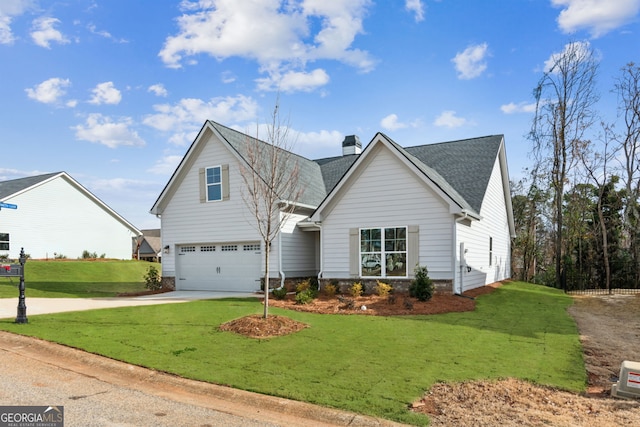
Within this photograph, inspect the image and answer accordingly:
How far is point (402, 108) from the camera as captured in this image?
46.1 feet

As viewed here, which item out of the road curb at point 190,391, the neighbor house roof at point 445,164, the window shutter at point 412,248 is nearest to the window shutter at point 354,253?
the window shutter at point 412,248

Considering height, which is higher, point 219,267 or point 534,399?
point 219,267

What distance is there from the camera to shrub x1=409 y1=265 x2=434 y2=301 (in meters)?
13.4

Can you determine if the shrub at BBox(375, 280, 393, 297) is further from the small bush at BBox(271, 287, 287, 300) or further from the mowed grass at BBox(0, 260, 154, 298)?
the mowed grass at BBox(0, 260, 154, 298)

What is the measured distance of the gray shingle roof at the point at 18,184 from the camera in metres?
30.7

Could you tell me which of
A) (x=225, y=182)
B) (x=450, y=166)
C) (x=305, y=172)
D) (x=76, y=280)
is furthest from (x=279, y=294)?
(x=76, y=280)

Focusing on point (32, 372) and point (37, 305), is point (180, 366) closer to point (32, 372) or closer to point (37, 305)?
point (32, 372)

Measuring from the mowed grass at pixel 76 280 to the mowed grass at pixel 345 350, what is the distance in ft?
30.9

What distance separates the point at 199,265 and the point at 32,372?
13744 mm

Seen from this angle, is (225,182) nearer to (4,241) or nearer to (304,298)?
(304,298)

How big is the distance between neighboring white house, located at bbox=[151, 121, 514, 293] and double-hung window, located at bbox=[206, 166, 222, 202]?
47 mm

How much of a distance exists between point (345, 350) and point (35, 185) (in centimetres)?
3283

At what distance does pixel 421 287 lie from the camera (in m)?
13.5

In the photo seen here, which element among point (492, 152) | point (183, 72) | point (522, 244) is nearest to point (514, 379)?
point (183, 72)
